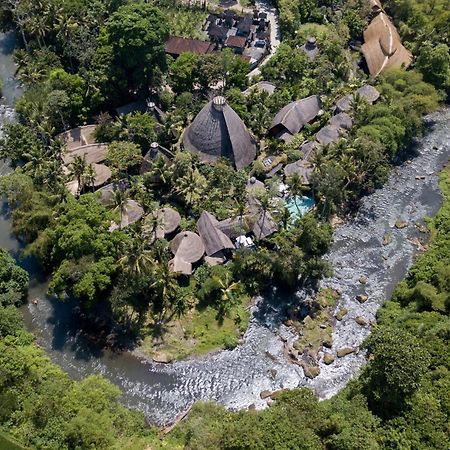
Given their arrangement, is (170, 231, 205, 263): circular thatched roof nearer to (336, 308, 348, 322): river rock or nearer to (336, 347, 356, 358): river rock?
(336, 308, 348, 322): river rock

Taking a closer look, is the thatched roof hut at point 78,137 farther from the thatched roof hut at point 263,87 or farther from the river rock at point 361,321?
the river rock at point 361,321

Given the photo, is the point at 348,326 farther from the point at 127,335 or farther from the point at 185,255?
the point at 127,335

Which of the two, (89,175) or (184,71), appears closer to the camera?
(89,175)

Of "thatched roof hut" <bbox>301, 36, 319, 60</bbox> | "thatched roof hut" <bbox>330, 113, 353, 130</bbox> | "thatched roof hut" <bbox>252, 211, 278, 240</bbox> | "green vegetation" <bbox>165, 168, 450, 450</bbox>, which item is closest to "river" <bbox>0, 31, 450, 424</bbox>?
"green vegetation" <bbox>165, 168, 450, 450</bbox>

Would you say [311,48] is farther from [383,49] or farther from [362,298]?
[362,298]

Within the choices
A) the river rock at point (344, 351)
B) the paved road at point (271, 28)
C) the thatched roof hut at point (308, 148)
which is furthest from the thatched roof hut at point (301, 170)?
the paved road at point (271, 28)

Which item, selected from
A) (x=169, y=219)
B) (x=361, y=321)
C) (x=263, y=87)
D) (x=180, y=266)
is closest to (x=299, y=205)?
(x=361, y=321)
